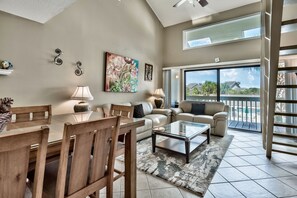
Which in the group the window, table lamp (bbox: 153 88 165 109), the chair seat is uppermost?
the window

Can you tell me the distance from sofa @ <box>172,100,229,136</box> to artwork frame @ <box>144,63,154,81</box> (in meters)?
1.43

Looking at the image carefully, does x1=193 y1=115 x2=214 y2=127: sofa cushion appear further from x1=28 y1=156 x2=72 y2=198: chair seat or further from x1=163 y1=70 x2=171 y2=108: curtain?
x1=28 y1=156 x2=72 y2=198: chair seat

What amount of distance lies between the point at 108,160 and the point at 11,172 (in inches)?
23.4

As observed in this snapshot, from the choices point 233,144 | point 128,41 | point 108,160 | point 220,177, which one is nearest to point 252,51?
point 233,144

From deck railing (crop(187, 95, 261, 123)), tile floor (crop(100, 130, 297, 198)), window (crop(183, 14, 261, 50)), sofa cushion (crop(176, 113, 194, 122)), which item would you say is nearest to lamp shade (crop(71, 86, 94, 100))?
tile floor (crop(100, 130, 297, 198))

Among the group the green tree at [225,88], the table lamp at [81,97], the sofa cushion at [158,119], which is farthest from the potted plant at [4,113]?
the green tree at [225,88]

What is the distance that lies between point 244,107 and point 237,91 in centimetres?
55

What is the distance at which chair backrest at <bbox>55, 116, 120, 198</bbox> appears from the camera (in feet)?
2.85

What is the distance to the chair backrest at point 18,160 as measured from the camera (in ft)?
2.15

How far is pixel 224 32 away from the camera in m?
4.94

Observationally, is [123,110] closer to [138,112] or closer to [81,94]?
[81,94]

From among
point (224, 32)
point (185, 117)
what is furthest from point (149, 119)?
point (224, 32)

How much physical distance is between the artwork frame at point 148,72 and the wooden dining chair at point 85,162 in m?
4.22

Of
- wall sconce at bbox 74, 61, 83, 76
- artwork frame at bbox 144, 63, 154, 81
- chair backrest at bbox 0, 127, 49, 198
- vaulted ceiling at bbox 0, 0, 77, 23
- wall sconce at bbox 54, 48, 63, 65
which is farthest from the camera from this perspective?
artwork frame at bbox 144, 63, 154, 81
